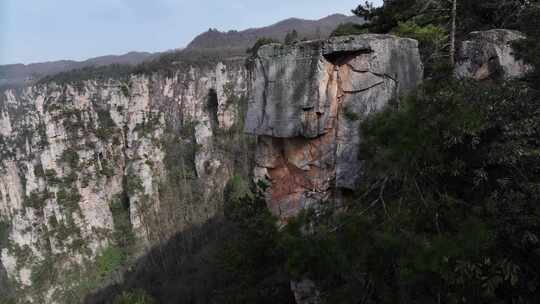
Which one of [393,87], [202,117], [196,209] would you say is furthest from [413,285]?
[202,117]

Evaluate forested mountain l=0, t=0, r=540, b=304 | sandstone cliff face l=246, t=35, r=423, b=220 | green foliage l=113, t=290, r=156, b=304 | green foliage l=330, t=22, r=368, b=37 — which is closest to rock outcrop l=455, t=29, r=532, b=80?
forested mountain l=0, t=0, r=540, b=304

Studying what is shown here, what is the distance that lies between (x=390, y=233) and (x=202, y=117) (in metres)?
41.8

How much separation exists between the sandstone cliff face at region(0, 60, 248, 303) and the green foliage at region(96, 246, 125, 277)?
1.76 feet

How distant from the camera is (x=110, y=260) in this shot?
31.0 metres

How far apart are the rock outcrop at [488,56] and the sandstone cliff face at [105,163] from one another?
2472cm

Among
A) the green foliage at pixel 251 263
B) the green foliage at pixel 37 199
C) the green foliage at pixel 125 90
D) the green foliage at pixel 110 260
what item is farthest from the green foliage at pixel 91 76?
the green foliage at pixel 251 263

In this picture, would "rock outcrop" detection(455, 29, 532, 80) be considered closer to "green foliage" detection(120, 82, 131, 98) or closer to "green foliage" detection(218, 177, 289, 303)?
"green foliage" detection(218, 177, 289, 303)

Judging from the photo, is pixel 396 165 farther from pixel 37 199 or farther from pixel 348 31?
pixel 37 199

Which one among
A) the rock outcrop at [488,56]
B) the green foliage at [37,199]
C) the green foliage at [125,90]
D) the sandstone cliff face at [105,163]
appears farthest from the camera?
the green foliage at [125,90]

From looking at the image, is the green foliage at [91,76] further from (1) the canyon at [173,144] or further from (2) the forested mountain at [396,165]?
(2) the forested mountain at [396,165]

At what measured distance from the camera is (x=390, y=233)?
3.87 m

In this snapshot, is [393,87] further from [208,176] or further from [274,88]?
[208,176]

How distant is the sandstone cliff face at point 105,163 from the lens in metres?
30.6

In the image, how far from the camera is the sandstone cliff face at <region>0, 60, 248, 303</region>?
100 ft
